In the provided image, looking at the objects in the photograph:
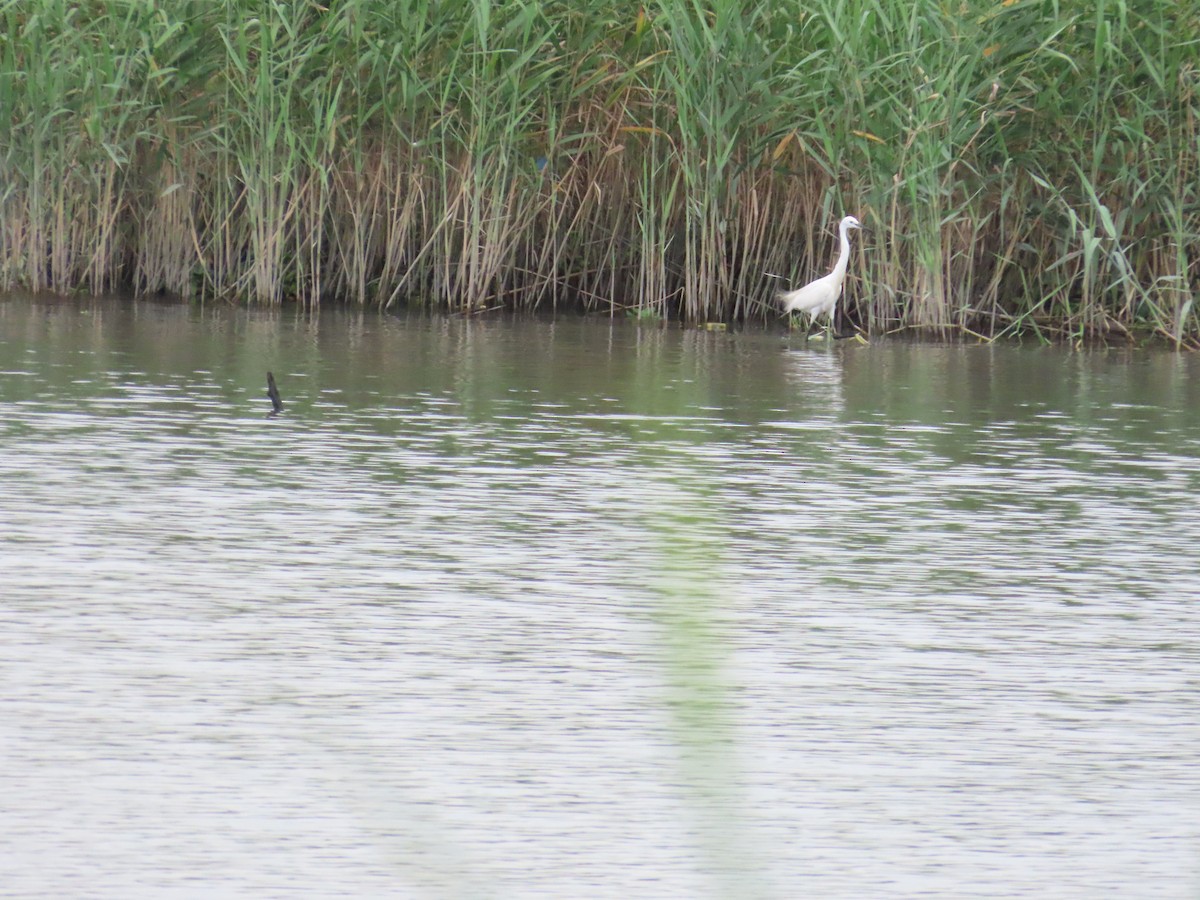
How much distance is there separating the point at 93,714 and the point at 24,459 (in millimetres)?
2946

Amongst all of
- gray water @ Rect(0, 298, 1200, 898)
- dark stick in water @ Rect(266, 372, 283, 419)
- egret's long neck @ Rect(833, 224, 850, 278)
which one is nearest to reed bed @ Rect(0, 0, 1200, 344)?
egret's long neck @ Rect(833, 224, 850, 278)

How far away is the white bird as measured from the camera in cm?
1118

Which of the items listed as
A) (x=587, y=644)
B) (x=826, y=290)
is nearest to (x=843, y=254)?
(x=826, y=290)

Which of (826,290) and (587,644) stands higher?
(826,290)

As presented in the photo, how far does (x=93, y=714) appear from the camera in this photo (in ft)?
12.0

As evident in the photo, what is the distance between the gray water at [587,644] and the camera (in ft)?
9.69

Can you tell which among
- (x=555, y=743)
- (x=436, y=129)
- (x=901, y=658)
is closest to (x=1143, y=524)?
(x=901, y=658)

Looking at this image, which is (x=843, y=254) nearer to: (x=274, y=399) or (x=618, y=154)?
(x=618, y=154)

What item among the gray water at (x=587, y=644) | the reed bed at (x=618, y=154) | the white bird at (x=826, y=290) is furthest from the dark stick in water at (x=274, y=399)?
the reed bed at (x=618, y=154)

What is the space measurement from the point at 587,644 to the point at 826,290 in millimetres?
7091

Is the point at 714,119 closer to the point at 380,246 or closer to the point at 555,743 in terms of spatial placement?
the point at 380,246

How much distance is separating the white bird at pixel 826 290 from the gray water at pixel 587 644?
2634 mm

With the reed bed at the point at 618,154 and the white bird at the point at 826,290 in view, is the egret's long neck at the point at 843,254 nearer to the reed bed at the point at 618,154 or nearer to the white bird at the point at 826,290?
the white bird at the point at 826,290

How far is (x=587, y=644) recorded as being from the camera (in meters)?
4.32
